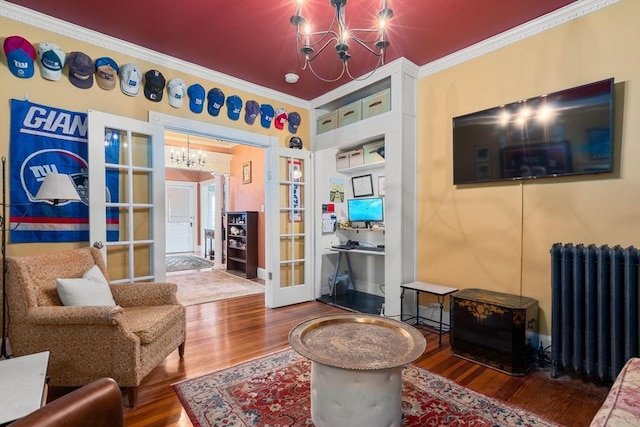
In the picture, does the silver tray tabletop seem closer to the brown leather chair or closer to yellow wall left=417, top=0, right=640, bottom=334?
the brown leather chair

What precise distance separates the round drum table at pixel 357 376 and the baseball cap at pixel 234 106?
2752 mm

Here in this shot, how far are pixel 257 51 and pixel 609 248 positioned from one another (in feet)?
10.7

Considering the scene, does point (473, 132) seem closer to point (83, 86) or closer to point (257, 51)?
point (257, 51)

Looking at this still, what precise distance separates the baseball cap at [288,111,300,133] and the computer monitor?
1.28m

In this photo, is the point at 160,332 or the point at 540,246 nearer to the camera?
the point at 160,332

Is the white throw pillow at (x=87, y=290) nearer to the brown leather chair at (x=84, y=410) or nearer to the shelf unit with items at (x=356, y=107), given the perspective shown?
the brown leather chair at (x=84, y=410)

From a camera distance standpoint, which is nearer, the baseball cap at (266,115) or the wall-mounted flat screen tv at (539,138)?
the wall-mounted flat screen tv at (539,138)

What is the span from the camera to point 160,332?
6.91 feet

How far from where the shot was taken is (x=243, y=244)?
6.02 meters

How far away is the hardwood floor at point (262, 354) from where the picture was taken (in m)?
1.84

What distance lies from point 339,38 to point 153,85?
82.9 inches

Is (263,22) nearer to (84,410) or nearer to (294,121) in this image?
(294,121)

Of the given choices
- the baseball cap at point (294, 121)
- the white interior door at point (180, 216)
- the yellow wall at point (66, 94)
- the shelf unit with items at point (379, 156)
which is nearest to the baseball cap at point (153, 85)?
the yellow wall at point (66, 94)

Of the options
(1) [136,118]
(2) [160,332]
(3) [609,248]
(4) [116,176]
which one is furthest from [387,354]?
(1) [136,118]
